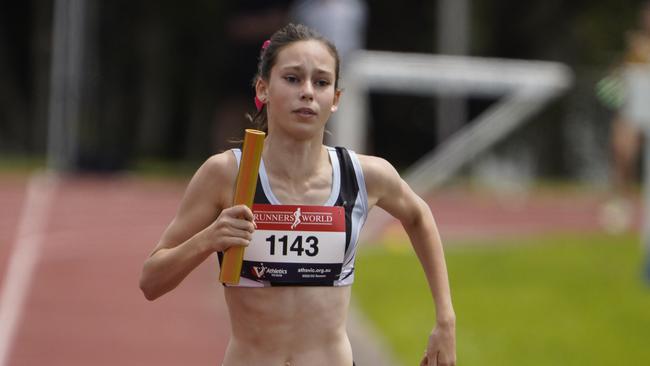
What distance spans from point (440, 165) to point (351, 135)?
1.94m

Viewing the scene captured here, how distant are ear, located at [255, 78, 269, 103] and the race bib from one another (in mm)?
320

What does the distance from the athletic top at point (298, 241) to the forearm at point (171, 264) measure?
0.61 feet

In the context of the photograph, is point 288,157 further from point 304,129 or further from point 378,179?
point 378,179

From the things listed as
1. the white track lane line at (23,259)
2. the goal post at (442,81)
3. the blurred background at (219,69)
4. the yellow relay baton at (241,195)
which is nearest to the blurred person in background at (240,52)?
the blurred background at (219,69)

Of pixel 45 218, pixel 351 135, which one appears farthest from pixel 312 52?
pixel 45 218

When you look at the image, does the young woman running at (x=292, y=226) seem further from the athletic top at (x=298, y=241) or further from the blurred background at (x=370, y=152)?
the blurred background at (x=370, y=152)

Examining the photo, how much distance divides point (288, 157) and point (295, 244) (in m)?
0.25

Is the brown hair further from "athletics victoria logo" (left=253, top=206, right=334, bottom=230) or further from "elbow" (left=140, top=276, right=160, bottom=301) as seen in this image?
"elbow" (left=140, top=276, right=160, bottom=301)

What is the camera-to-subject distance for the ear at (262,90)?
4027 mm

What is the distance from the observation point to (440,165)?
51.2 ft

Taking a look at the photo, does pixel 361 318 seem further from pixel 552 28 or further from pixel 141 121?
pixel 141 121

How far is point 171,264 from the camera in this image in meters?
3.81

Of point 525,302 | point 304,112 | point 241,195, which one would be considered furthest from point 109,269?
point 241,195

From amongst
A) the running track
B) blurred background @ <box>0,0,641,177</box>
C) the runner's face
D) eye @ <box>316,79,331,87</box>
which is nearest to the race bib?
the runner's face
